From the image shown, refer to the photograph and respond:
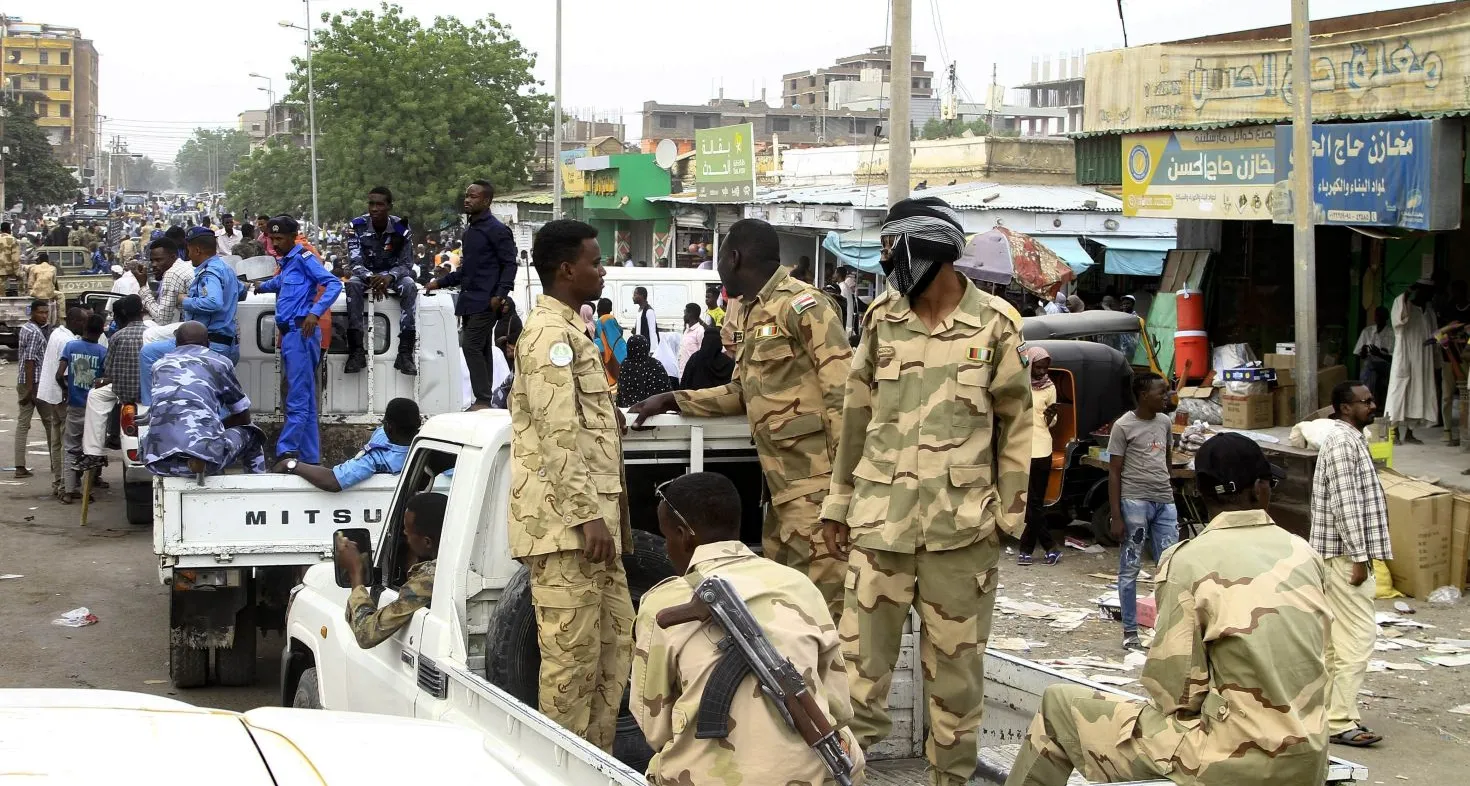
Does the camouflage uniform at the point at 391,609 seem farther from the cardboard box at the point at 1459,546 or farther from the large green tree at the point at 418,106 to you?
the large green tree at the point at 418,106

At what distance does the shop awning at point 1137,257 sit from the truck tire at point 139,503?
13928 mm

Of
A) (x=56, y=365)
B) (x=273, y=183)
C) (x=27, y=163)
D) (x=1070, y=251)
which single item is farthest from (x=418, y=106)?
(x=56, y=365)

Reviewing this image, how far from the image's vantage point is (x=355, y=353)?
10.0 m

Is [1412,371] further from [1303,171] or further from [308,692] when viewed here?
[308,692]

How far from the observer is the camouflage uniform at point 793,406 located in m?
5.06

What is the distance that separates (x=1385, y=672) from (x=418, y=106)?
45.1 metres

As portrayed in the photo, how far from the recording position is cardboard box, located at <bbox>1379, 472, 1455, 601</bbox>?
32.5 ft

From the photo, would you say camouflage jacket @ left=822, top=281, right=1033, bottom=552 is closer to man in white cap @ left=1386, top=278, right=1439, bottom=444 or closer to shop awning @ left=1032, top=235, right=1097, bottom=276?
man in white cap @ left=1386, top=278, right=1439, bottom=444

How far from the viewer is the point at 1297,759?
346 cm

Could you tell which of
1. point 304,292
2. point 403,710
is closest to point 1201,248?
point 304,292

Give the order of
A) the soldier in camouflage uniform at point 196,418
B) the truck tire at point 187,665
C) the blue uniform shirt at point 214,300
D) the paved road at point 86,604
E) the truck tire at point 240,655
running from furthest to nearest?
1. the blue uniform shirt at point 214,300
2. the paved road at point 86,604
3. the truck tire at point 240,655
4. the truck tire at point 187,665
5. the soldier in camouflage uniform at point 196,418

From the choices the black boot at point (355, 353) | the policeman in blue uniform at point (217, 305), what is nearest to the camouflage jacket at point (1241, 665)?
the black boot at point (355, 353)

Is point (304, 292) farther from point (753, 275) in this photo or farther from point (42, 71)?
point (42, 71)

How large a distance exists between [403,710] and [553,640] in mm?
677
